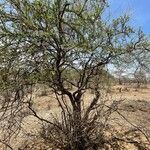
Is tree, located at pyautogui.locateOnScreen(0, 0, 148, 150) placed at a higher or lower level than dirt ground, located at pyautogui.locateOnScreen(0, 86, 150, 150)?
higher

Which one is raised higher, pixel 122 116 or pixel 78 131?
pixel 122 116

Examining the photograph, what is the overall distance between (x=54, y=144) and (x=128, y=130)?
2388 millimetres

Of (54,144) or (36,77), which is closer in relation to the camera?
(36,77)

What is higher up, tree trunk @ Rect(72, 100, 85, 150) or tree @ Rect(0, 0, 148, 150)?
tree @ Rect(0, 0, 148, 150)

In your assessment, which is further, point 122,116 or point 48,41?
point 122,116

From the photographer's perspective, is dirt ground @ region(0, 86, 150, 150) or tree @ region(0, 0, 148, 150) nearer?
tree @ region(0, 0, 148, 150)

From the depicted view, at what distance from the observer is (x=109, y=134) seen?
41.9ft

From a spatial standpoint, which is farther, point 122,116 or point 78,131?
point 122,116

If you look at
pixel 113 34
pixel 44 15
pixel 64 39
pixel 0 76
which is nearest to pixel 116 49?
pixel 113 34

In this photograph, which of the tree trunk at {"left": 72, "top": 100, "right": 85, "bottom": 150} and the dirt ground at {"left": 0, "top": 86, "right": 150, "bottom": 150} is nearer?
the tree trunk at {"left": 72, "top": 100, "right": 85, "bottom": 150}

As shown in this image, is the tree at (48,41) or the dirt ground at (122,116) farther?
the dirt ground at (122,116)

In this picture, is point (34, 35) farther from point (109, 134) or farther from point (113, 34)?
point (109, 134)

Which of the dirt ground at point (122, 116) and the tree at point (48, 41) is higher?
the tree at point (48, 41)

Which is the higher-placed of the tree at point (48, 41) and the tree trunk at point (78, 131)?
the tree at point (48, 41)
